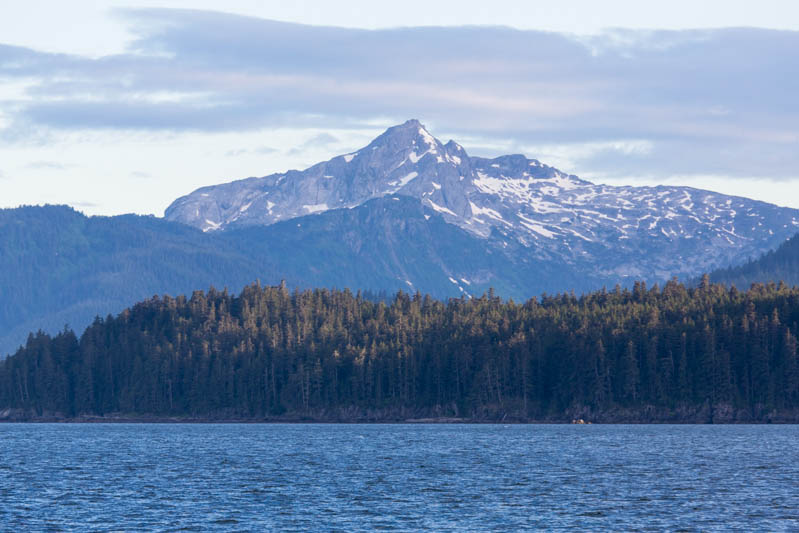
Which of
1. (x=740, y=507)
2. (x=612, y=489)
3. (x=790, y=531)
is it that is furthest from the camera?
(x=612, y=489)

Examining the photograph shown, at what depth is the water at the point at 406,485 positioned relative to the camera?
81938 millimetres

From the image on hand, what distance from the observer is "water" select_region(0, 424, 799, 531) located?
81.9 meters

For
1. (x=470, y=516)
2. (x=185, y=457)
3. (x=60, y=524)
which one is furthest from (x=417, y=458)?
(x=60, y=524)

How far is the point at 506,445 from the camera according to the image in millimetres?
161125

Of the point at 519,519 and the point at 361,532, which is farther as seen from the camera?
the point at 519,519

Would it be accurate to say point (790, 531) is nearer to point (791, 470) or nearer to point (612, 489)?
point (612, 489)

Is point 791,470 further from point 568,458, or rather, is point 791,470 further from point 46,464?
point 46,464

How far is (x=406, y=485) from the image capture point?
106 m

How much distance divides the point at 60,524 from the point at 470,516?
2865cm

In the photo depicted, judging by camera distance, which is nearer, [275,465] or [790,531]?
[790,531]

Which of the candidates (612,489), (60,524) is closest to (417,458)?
(612,489)

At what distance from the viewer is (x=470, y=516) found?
84625 mm

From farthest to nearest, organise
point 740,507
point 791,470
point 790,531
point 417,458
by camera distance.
Answer: point 417,458
point 791,470
point 740,507
point 790,531

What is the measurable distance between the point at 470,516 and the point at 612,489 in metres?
21.1
